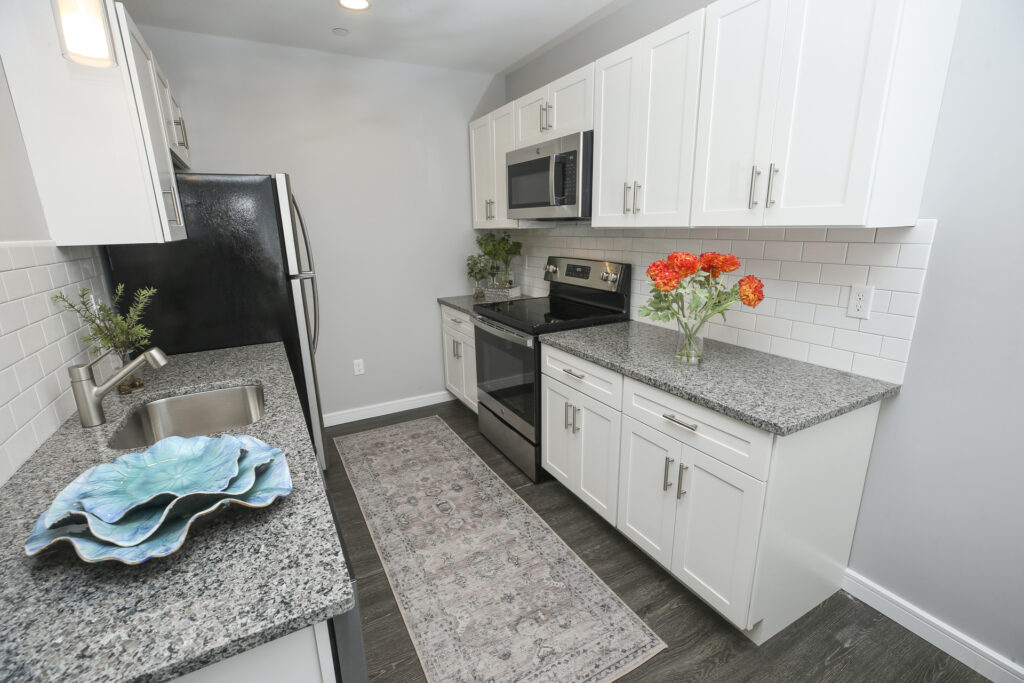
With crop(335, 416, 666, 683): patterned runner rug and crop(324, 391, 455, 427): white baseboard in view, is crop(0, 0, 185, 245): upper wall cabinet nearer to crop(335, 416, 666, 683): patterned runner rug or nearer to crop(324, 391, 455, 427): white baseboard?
crop(335, 416, 666, 683): patterned runner rug

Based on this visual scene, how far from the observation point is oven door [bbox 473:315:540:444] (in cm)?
241

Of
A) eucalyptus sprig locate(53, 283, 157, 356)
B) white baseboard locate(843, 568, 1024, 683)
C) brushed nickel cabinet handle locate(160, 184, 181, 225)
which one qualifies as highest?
brushed nickel cabinet handle locate(160, 184, 181, 225)

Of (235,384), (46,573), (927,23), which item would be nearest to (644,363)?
(927,23)

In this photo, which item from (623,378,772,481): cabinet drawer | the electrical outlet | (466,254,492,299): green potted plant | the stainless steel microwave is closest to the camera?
(623,378,772,481): cabinet drawer

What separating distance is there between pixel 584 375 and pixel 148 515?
1.58 metres

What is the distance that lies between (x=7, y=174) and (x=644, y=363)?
2.00 metres

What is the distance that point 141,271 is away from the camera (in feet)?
7.02

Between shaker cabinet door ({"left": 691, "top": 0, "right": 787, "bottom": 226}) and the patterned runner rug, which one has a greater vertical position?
shaker cabinet door ({"left": 691, "top": 0, "right": 787, "bottom": 226})

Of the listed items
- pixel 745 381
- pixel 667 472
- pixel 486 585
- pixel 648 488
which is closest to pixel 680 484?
pixel 667 472

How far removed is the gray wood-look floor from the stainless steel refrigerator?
1.24m

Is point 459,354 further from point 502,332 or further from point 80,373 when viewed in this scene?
point 80,373

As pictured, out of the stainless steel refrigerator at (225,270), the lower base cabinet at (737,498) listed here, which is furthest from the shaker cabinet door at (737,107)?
the stainless steel refrigerator at (225,270)

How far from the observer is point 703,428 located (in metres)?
1.52

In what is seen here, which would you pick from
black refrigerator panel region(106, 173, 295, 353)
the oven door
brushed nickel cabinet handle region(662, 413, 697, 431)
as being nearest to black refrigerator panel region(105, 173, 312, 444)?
black refrigerator panel region(106, 173, 295, 353)
